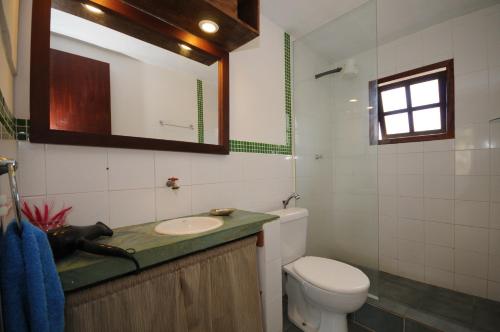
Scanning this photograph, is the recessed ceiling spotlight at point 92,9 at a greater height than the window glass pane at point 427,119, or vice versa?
the recessed ceiling spotlight at point 92,9

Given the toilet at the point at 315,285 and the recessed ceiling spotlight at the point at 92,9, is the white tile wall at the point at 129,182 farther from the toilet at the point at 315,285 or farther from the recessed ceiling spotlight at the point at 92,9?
the recessed ceiling spotlight at the point at 92,9

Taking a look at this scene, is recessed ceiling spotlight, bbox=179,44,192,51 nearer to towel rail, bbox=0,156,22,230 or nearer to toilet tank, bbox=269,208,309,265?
towel rail, bbox=0,156,22,230

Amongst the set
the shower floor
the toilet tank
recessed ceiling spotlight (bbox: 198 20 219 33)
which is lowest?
the shower floor

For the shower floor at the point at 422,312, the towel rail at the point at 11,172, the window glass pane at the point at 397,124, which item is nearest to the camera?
the towel rail at the point at 11,172

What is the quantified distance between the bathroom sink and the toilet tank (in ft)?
1.99

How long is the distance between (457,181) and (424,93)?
2.95ft

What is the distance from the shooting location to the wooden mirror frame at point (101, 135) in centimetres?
83

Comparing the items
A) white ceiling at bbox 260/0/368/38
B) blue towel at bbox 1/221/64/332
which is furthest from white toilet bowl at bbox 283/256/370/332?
white ceiling at bbox 260/0/368/38

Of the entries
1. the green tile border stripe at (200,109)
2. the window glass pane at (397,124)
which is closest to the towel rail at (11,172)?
the green tile border stripe at (200,109)

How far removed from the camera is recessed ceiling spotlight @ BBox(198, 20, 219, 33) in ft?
3.99

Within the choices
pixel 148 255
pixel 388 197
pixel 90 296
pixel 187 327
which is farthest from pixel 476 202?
pixel 90 296

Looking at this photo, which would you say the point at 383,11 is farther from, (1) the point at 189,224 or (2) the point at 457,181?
(1) the point at 189,224

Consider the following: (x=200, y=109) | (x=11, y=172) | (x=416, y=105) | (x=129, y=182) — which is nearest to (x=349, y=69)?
(x=416, y=105)

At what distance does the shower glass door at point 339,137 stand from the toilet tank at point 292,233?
0.34m
